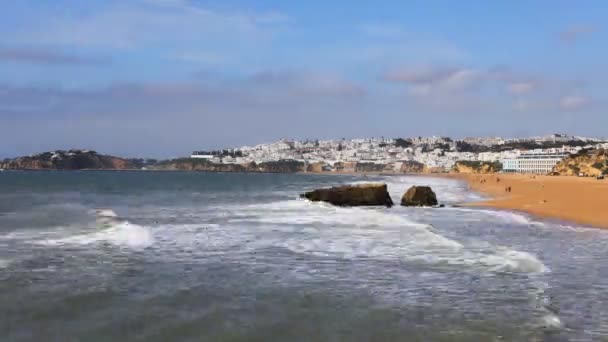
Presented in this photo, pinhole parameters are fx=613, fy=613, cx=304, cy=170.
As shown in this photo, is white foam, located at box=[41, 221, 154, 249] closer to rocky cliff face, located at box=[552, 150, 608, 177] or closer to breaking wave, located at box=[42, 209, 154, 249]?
breaking wave, located at box=[42, 209, 154, 249]

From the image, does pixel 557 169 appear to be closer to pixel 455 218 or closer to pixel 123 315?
pixel 455 218

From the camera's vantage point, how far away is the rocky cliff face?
121 metres

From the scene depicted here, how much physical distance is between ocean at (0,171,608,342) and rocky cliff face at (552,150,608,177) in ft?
350

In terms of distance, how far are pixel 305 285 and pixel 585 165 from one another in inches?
5128

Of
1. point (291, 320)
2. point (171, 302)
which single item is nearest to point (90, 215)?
point (171, 302)

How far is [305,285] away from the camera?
13359 mm

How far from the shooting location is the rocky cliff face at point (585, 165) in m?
121

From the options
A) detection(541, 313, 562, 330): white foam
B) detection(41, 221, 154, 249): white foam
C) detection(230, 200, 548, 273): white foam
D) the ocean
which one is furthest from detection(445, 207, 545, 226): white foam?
detection(541, 313, 562, 330): white foam

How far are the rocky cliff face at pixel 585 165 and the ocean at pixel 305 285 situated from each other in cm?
10657

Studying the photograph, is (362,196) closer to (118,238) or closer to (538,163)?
(118,238)

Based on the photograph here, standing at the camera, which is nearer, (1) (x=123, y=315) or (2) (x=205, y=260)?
(1) (x=123, y=315)

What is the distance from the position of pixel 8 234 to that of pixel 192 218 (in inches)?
400

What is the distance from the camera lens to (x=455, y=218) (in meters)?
31.3

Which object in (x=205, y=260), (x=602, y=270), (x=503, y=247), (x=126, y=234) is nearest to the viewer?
(x=602, y=270)
